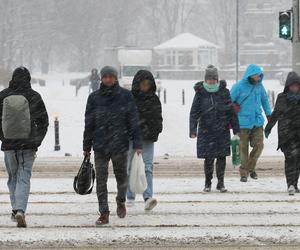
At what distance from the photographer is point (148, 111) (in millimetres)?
9961

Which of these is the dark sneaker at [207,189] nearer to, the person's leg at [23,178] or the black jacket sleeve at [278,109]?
the black jacket sleeve at [278,109]

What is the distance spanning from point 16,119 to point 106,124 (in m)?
0.97

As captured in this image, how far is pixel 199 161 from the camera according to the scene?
665 inches

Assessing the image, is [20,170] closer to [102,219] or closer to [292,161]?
[102,219]

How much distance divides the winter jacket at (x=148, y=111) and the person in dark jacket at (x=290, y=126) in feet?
A: 7.22

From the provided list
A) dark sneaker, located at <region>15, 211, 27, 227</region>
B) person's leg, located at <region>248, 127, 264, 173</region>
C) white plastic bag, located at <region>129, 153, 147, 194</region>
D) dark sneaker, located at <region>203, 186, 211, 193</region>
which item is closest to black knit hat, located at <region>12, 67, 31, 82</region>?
dark sneaker, located at <region>15, 211, 27, 227</region>

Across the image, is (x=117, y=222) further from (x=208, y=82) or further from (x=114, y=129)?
(x=208, y=82)

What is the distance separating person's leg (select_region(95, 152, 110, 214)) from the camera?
29.3 ft

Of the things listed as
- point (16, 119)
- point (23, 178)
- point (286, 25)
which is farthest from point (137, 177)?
point (286, 25)

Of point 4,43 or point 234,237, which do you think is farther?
point 4,43

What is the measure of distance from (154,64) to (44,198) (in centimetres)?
7972

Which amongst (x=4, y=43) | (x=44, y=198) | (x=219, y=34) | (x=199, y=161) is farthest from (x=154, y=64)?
(x=44, y=198)

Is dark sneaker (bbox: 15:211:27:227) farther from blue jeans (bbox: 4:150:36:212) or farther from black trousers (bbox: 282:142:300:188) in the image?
black trousers (bbox: 282:142:300:188)

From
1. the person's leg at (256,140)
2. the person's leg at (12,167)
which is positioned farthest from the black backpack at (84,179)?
the person's leg at (256,140)
